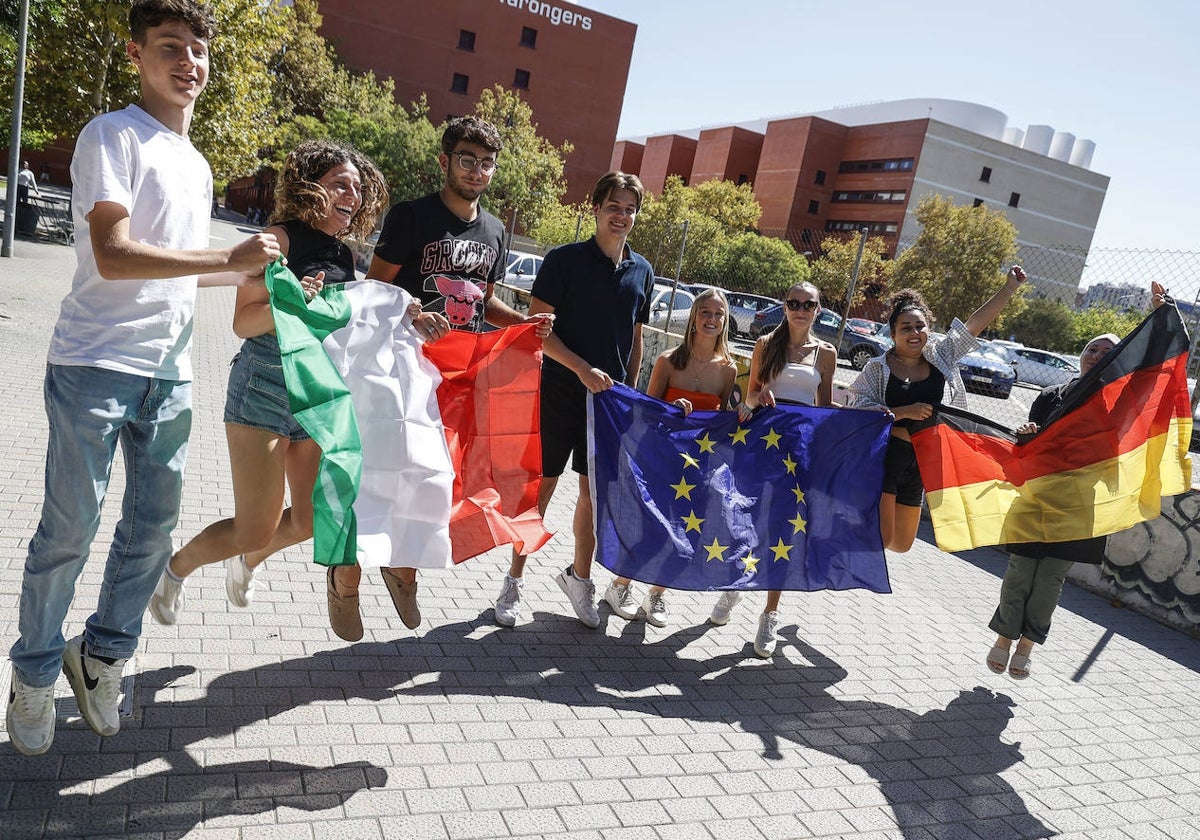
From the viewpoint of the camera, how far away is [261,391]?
139 inches

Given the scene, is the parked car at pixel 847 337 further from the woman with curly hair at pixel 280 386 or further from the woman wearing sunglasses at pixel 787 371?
the woman with curly hair at pixel 280 386

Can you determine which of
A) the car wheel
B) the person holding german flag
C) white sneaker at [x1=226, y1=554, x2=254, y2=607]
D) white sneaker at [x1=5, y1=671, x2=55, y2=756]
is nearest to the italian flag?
white sneaker at [x1=226, y1=554, x2=254, y2=607]

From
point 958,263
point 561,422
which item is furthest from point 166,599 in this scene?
point 958,263

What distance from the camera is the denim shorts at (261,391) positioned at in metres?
3.50

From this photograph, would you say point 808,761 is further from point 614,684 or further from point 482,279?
point 482,279

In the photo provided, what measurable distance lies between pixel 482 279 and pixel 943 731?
3.31 metres

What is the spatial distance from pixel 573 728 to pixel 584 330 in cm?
206

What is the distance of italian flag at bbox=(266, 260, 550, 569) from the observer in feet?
11.4

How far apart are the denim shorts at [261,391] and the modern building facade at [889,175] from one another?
6138 centimetres

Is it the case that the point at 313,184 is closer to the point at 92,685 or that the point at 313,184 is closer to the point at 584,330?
the point at 584,330

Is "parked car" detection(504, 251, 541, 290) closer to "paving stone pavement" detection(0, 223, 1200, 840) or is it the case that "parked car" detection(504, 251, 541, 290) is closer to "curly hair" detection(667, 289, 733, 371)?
"paving stone pavement" detection(0, 223, 1200, 840)

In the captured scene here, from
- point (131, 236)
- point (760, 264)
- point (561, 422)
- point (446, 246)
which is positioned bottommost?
point (561, 422)

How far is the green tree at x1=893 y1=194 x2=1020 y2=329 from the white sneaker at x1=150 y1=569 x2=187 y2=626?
121 feet

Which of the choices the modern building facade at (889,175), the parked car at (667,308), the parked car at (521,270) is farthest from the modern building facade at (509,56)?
the parked car at (667,308)
